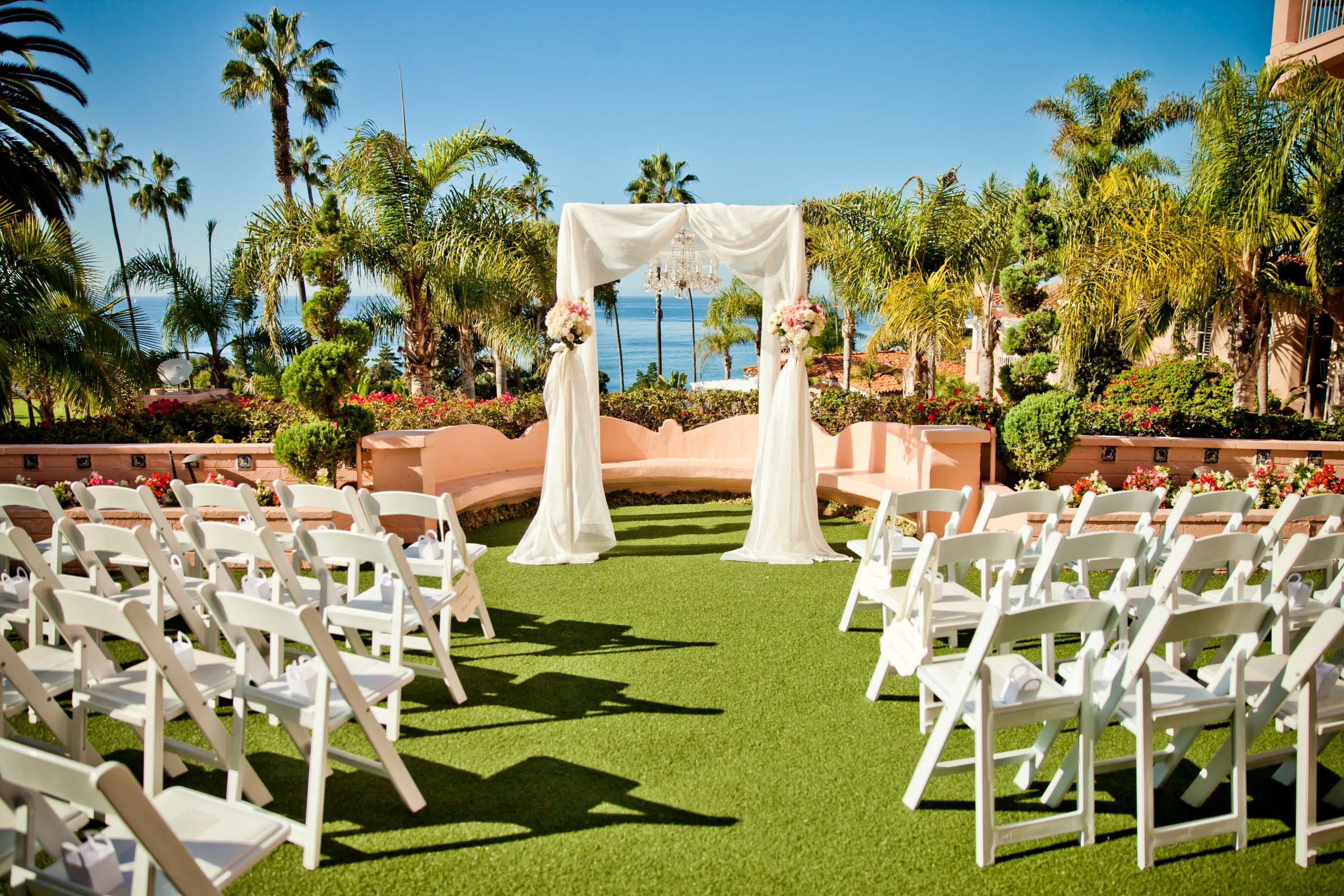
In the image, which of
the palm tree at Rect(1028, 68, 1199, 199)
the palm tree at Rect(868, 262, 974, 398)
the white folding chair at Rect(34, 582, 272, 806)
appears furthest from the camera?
the palm tree at Rect(1028, 68, 1199, 199)

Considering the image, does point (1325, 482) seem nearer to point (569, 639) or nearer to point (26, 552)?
point (569, 639)

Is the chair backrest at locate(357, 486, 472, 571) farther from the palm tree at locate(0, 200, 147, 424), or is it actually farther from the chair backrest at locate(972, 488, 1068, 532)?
the palm tree at locate(0, 200, 147, 424)

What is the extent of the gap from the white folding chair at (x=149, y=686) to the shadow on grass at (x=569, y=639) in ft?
5.77

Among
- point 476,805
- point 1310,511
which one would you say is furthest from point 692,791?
point 1310,511

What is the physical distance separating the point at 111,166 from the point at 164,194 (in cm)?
197

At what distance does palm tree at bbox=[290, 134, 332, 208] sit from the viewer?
28422 mm

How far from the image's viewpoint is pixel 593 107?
30031 millimetres

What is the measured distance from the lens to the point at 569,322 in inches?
251

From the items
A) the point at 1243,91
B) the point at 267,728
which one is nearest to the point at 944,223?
the point at 1243,91

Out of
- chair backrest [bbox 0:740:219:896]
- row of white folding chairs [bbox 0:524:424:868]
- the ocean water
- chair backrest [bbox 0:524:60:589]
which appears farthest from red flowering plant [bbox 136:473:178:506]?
the ocean water

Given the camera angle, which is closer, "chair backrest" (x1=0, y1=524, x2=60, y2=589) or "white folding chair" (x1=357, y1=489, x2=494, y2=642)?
"chair backrest" (x1=0, y1=524, x2=60, y2=589)

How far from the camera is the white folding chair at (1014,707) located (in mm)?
2646

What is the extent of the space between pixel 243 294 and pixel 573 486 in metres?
6.51

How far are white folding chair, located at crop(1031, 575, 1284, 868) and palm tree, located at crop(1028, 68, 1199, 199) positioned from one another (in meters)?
24.0
